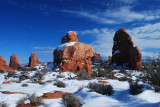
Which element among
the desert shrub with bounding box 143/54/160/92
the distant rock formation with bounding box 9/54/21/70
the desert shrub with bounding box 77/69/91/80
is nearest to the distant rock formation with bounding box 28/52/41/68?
the distant rock formation with bounding box 9/54/21/70

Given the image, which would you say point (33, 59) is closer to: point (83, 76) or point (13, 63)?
point (13, 63)

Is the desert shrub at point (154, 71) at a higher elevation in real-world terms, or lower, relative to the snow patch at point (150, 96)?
higher

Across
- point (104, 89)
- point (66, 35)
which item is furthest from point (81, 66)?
point (104, 89)

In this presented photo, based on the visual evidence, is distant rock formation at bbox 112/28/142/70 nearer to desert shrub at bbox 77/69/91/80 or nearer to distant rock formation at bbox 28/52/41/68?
desert shrub at bbox 77/69/91/80

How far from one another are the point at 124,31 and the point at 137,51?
325 inches

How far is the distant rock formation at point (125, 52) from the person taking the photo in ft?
86.9

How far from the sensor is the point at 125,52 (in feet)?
103

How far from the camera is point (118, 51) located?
109ft

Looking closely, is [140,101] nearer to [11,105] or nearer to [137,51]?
[11,105]

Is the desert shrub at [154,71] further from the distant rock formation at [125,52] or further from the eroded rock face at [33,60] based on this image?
the eroded rock face at [33,60]

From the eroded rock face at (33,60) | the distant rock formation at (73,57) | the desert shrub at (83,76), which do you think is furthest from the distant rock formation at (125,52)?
the eroded rock face at (33,60)

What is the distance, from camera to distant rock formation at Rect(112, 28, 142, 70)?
2648cm

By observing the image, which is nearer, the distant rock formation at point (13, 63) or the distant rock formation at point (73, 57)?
the distant rock formation at point (73, 57)

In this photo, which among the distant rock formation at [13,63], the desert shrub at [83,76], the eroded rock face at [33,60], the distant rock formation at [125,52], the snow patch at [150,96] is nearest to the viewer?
the snow patch at [150,96]
